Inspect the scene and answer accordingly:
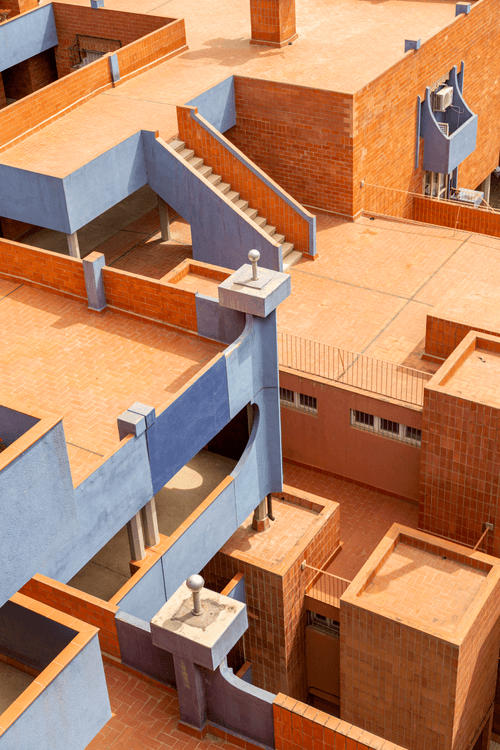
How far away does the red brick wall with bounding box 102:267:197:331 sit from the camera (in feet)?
66.5

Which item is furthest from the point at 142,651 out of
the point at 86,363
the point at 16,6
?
the point at 16,6

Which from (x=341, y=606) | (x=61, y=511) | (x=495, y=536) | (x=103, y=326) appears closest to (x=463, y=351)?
(x=495, y=536)

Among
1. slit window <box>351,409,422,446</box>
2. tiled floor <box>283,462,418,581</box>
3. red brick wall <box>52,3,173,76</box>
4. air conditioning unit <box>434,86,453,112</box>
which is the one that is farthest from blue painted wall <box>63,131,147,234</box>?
air conditioning unit <box>434,86,453,112</box>

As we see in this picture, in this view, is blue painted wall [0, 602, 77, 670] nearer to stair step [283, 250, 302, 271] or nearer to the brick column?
stair step [283, 250, 302, 271]

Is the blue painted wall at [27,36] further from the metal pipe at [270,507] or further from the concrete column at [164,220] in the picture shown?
the metal pipe at [270,507]

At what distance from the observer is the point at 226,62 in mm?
33906

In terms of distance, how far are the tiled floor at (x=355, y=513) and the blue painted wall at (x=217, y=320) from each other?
7987 mm

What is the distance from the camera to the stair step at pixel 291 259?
30938 mm

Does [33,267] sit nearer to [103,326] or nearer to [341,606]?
[103,326]

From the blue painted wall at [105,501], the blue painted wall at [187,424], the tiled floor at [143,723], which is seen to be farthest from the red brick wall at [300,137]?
the tiled floor at [143,723]

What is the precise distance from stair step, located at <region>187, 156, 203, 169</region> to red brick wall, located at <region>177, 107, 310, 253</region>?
0.54ft

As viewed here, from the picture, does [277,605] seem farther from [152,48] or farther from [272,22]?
[272,22]

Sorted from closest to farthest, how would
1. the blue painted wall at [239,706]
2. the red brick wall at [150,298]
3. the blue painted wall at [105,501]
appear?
1. the blue painted wall at [239,706]
2. the blue painted wall at [105,501]
3. the red brick wall at [150,298]

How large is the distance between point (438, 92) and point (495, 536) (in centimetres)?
1887
